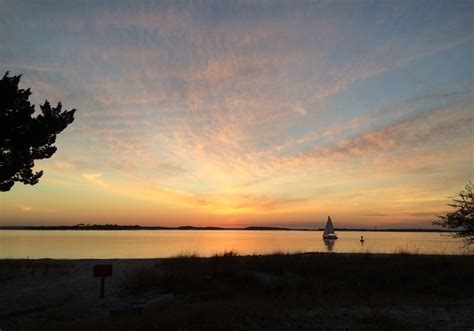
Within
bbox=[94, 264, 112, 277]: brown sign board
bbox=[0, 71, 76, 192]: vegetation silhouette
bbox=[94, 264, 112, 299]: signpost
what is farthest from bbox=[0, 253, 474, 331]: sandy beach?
bbox=[0, 71, 76, 192]: vegetation silhouette

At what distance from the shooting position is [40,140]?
58.4 ft

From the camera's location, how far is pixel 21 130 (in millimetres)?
17438

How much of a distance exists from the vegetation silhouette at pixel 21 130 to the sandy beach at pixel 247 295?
585 centimetres

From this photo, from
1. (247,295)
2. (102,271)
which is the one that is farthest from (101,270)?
(247,295)

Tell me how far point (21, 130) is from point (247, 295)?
12.5 m

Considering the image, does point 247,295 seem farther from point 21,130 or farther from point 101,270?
point 21,130

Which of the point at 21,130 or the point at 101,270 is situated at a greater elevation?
the point at 21,130

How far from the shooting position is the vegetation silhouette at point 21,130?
16.9 meters

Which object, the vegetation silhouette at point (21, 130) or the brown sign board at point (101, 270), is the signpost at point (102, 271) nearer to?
the brown sign board at point (101, 270)

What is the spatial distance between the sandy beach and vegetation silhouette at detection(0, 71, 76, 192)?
5851 millimetres

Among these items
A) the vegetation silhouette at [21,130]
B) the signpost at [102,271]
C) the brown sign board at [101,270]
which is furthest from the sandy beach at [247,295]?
the vegetation silhouette at [21,130]

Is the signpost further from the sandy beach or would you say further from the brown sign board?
the sandy beach

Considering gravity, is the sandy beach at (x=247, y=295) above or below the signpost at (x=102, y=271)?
below

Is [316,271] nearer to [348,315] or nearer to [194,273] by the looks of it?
[194,273]
